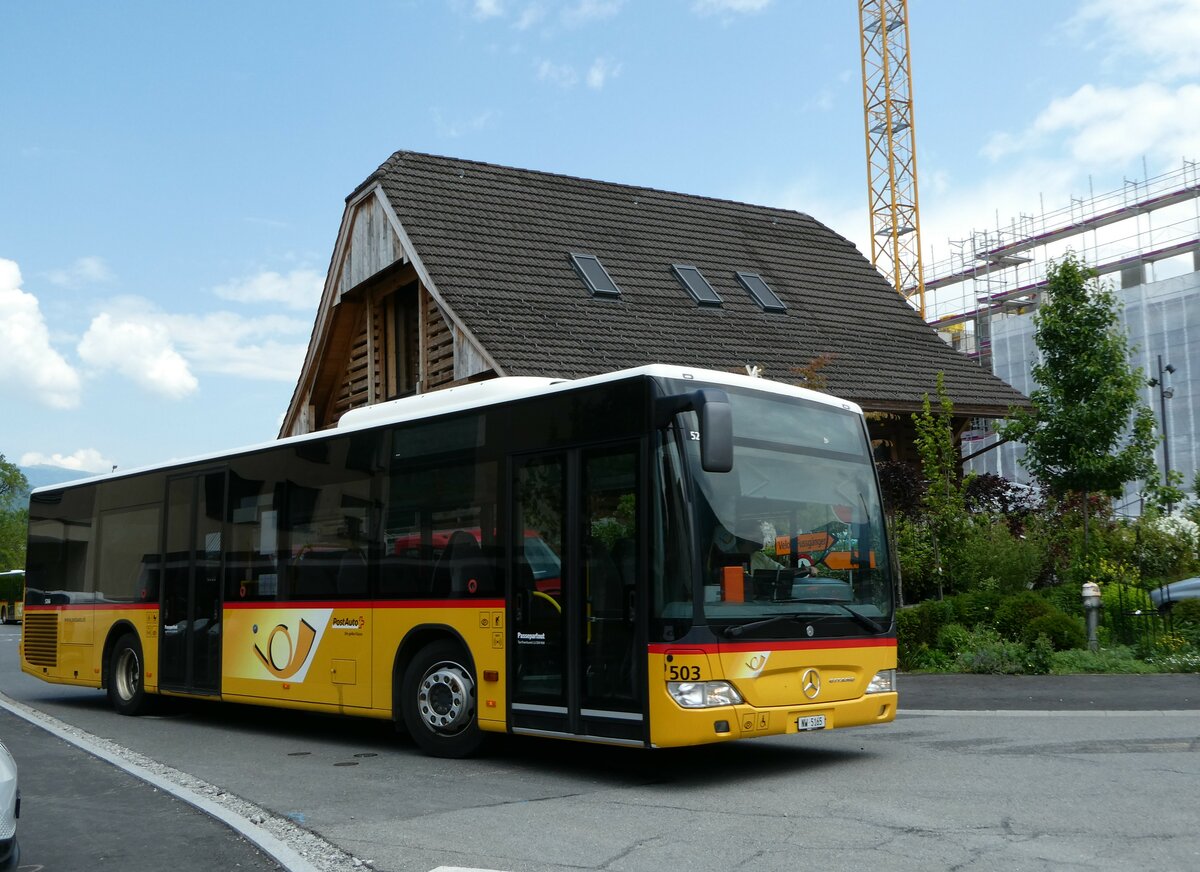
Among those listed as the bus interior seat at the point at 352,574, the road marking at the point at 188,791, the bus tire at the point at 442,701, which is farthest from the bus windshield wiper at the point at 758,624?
the bus interior seat at the point at 352,574

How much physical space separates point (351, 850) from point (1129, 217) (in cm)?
7340

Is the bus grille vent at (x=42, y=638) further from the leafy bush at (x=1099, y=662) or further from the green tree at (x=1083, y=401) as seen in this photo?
the green tree at (x=1083, y=401)

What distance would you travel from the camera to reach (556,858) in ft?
22.4

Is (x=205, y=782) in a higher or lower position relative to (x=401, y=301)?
lower

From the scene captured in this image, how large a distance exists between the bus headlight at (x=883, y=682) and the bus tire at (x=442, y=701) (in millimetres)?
3054

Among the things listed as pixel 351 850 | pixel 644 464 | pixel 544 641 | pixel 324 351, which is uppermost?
pixel 324 351

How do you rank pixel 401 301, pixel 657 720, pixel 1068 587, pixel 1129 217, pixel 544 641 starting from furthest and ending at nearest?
pixel 1129 217
pixel 401 301
pixel 1068 587
pixel 544 641
pixel 657 720

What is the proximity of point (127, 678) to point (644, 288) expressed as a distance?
11971mm

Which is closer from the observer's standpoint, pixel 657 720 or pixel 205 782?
pixel 657 720

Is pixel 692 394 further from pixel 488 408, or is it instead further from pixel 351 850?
pixel 351 850

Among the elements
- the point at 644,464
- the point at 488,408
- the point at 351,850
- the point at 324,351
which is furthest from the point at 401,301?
the point at 351,850

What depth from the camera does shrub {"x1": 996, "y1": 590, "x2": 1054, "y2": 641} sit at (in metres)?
16.6

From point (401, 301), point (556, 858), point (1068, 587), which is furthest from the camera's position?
point (401, 301)

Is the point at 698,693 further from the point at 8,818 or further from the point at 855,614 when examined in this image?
the point at 8,818
